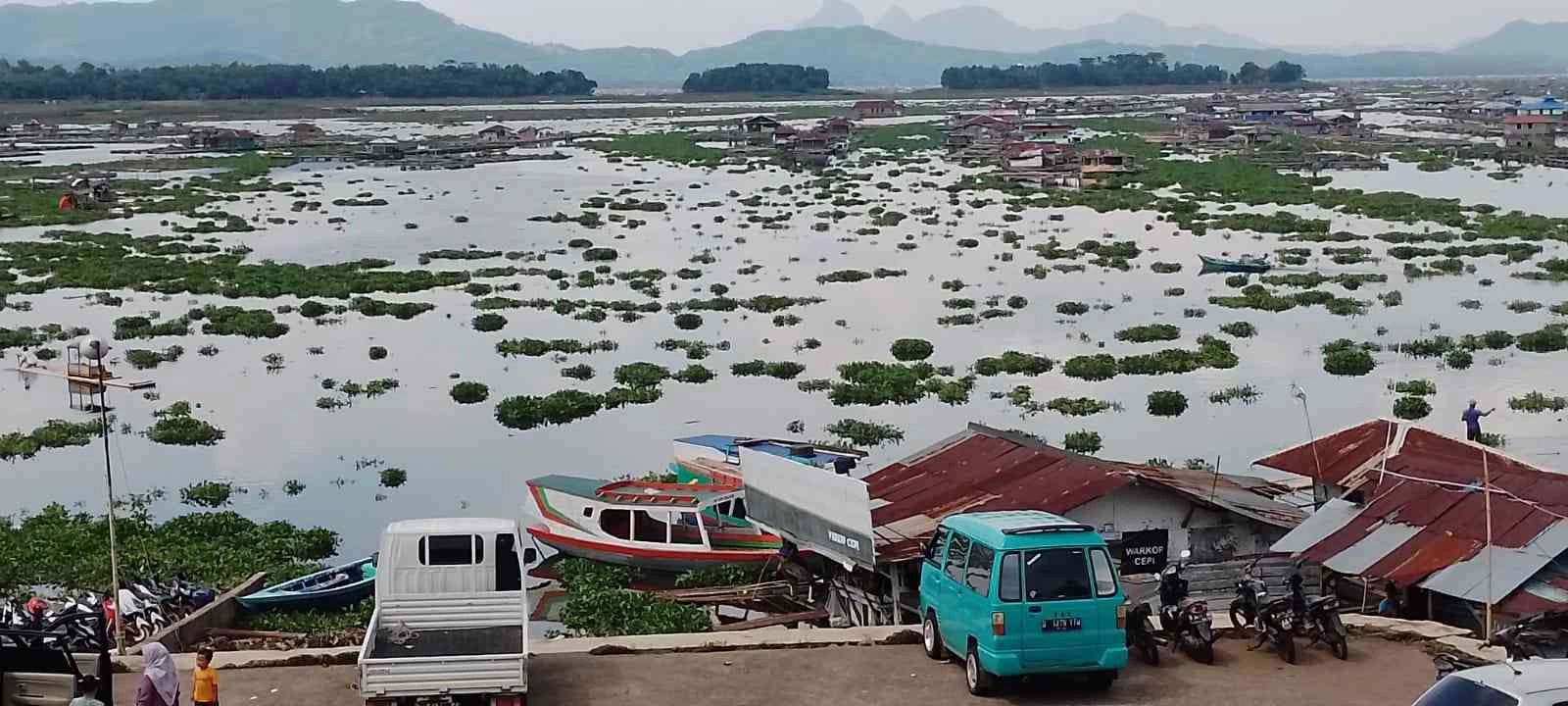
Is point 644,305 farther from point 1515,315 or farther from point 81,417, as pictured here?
point 1515,315

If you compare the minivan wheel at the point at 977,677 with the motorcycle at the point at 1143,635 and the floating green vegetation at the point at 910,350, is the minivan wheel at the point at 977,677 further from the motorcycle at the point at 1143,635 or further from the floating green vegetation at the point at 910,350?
the floating green vegetation at the point at 910,350

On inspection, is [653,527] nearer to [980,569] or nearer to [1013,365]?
[980,569]

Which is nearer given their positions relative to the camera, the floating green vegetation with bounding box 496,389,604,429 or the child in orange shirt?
the child in orange shirt

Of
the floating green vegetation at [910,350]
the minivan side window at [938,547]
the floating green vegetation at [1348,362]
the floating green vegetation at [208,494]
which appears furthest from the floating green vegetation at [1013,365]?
the minivan side window at [938,547]

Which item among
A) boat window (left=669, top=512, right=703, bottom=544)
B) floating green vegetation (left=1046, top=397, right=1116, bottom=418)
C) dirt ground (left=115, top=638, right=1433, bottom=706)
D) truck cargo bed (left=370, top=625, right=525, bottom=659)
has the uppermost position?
truck cargo bed (left=370, top=625, right=525, bottom=659)

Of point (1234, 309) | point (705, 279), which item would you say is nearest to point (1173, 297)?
point (1234, 309)

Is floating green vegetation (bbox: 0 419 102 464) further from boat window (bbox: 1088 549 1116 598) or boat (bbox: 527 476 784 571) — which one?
boat window (bbox: 1088 549 1116 598)

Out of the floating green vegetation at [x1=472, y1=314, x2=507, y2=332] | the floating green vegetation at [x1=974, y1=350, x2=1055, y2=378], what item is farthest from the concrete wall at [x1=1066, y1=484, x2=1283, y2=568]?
the floating green vegetation at [x1=472, y1=314, x2=507, y2=332]
